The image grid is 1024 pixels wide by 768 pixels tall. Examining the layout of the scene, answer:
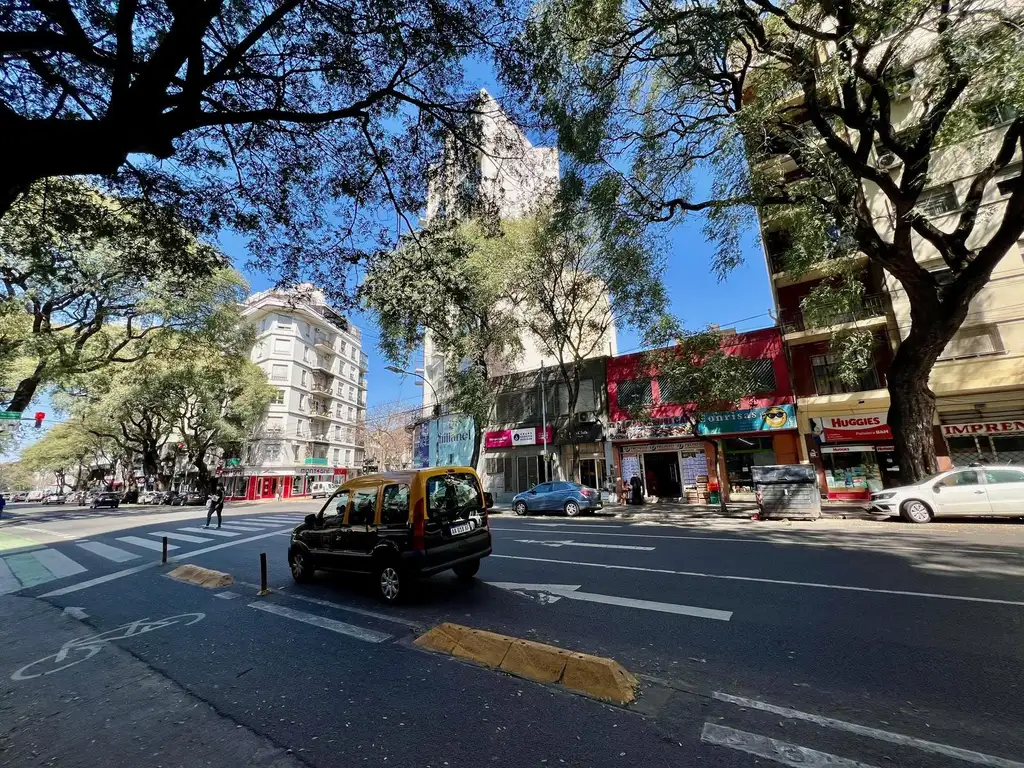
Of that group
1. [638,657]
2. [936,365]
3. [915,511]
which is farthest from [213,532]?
[936,365]

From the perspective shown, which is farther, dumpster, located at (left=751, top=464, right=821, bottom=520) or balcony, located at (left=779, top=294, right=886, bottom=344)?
balcony, located at (left=779, top=294, right=886, bottom=344)

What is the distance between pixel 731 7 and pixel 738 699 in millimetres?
9838

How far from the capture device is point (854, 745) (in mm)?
2555

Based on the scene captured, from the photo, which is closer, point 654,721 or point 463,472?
point 654,721

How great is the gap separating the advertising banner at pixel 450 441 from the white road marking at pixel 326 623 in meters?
22.7

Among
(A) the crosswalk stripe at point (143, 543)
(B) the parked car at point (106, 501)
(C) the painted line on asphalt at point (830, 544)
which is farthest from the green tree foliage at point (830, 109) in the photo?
(B) the parked car at point (106, 501)

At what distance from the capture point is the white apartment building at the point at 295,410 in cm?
4088

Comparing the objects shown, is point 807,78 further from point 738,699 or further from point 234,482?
point 234,482

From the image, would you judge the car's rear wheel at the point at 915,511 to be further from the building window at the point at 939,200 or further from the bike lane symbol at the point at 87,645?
the bike lane symbol at the point at 87,645

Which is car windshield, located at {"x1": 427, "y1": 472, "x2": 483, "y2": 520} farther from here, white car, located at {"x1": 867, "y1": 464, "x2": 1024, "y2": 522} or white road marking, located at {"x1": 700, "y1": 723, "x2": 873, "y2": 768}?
white car, located at {"x1": 867, "y1": 464, "x2": 1024, "y2": 522}

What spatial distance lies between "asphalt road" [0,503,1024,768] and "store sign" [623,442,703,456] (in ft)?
39.4

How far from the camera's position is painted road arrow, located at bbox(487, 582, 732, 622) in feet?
16.3

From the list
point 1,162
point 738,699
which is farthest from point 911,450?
point 1,162

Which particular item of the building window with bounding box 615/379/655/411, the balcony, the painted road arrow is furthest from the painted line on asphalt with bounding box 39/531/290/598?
the balcony
